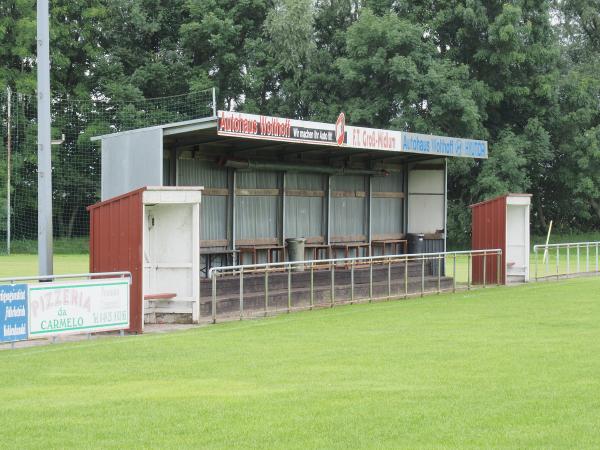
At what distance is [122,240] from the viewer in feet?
52.5

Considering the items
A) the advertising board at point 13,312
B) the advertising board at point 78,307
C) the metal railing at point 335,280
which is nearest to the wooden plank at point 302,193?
the metal railing at point 335,280

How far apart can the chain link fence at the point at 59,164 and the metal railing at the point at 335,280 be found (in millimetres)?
24982

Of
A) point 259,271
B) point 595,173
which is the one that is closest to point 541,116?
point 595,173

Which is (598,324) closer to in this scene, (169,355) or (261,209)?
(169,355)

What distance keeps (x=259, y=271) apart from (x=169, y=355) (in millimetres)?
6178

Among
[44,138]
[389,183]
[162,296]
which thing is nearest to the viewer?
[44,138]

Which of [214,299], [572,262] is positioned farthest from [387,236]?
[214,299]

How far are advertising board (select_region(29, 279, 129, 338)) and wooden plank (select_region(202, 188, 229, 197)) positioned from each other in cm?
638

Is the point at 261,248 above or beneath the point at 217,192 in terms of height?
beneath

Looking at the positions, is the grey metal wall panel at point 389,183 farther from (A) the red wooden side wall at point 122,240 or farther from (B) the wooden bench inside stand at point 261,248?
(A) the red wooden side wall at point 122,240

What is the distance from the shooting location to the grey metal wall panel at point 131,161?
18031 mm

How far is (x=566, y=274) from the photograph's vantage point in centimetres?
2855

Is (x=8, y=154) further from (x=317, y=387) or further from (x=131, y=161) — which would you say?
(x=317, y=387)

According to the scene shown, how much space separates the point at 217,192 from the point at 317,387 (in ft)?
40.4
